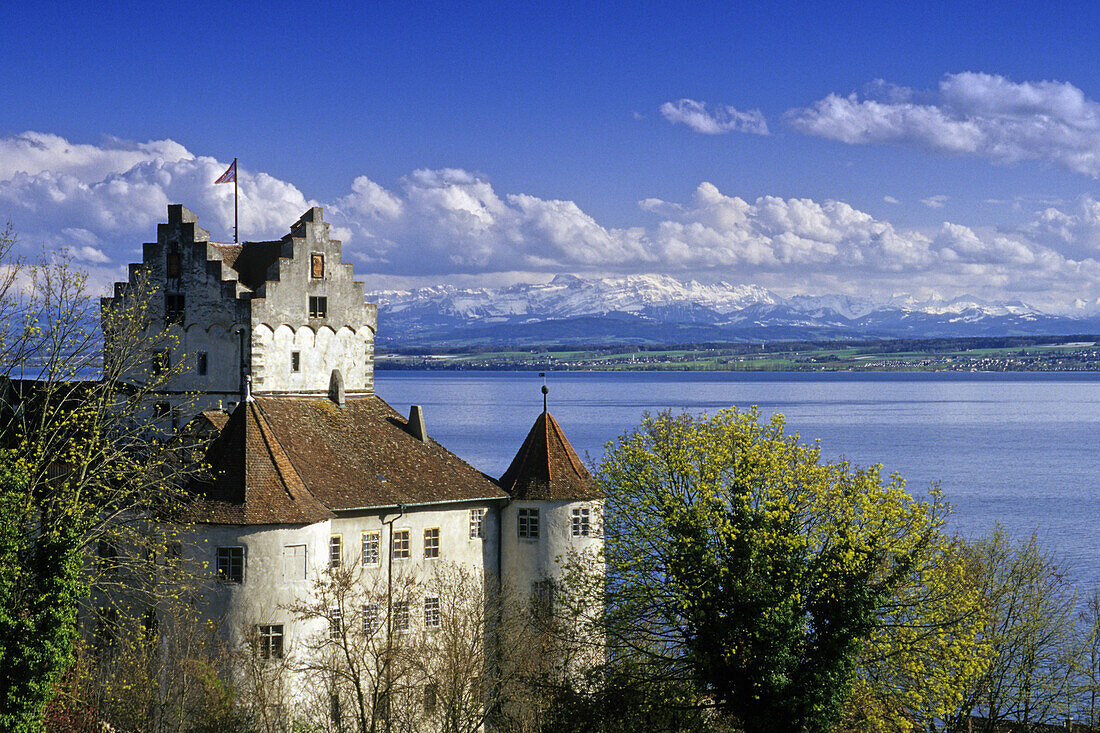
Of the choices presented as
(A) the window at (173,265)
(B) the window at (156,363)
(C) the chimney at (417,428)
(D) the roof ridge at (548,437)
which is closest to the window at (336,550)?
(C) the chimney at (417,428)

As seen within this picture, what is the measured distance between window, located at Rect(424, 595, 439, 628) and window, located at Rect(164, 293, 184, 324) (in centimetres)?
1726

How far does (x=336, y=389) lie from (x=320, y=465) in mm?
6639

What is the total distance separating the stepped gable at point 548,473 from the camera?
59.3 meters

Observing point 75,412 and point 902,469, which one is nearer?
point 75,412

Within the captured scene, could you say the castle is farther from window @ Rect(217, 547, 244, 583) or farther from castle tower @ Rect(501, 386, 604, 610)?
window @ Rect(217, 547, 244, 583)

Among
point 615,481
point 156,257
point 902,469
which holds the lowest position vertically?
point 902,469

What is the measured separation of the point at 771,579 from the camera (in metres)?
46.6

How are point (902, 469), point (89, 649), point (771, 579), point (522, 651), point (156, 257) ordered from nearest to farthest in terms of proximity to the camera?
point (771, 579) < point (89, 649) < point (522, 651) < point (156, 257) < point (902, 469)

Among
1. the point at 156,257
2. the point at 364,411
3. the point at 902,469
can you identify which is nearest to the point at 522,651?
the point at 364,411

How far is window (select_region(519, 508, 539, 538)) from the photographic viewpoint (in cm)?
5938

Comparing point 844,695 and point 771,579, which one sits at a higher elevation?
point 771,579

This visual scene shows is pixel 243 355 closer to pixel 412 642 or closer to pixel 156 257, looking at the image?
pixel 156 257

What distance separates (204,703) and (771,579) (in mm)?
20539

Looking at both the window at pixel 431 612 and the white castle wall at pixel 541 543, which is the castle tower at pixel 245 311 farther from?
the window at pixel 431 612
